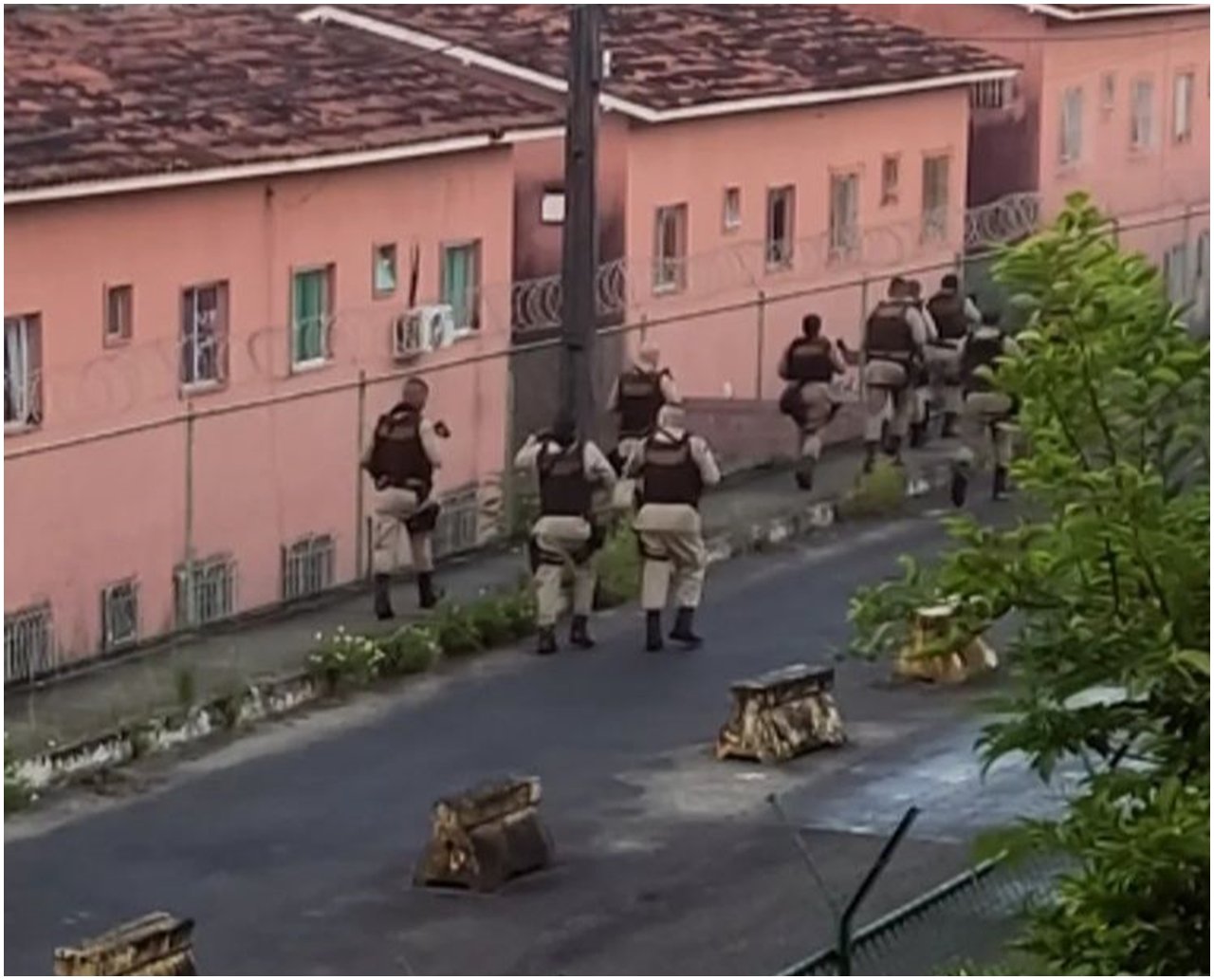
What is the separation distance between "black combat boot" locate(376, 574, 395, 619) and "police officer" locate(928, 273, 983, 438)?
6.20m

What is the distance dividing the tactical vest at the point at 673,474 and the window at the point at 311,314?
3.30 meters

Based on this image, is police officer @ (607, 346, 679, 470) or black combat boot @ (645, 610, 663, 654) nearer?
black combat boot @ (645, 610, 663, 654)

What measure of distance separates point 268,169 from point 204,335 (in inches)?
40.6

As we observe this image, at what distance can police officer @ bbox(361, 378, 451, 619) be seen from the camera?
21.0 meters

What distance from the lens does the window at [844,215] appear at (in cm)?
3008

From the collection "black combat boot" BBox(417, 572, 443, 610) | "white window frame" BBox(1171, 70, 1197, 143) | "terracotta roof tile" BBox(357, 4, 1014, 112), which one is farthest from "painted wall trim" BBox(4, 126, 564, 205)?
"white window frame" BBox(1171, 70, 1197, 143)

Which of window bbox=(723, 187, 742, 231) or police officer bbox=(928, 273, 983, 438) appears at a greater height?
window bbox=(723, 187, 742, 231)

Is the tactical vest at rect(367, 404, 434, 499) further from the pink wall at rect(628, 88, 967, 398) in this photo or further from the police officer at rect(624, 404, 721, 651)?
the pink wall at rect(628, 88, 967, 398)

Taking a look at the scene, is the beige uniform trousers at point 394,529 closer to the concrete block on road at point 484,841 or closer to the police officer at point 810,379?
the police officer at point 810,379

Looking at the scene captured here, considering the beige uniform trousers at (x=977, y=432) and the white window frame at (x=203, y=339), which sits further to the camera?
the beige uniform trousers at (x=977, y=432)

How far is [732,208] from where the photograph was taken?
94.0 ft

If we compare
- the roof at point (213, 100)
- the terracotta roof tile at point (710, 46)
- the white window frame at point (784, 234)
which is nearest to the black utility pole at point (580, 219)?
the roof at point (213, 100)

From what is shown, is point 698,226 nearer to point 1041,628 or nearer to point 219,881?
point 219,881

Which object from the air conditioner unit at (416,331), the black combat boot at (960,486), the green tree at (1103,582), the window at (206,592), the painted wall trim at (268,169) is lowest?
the black combat boot at (960,486)
